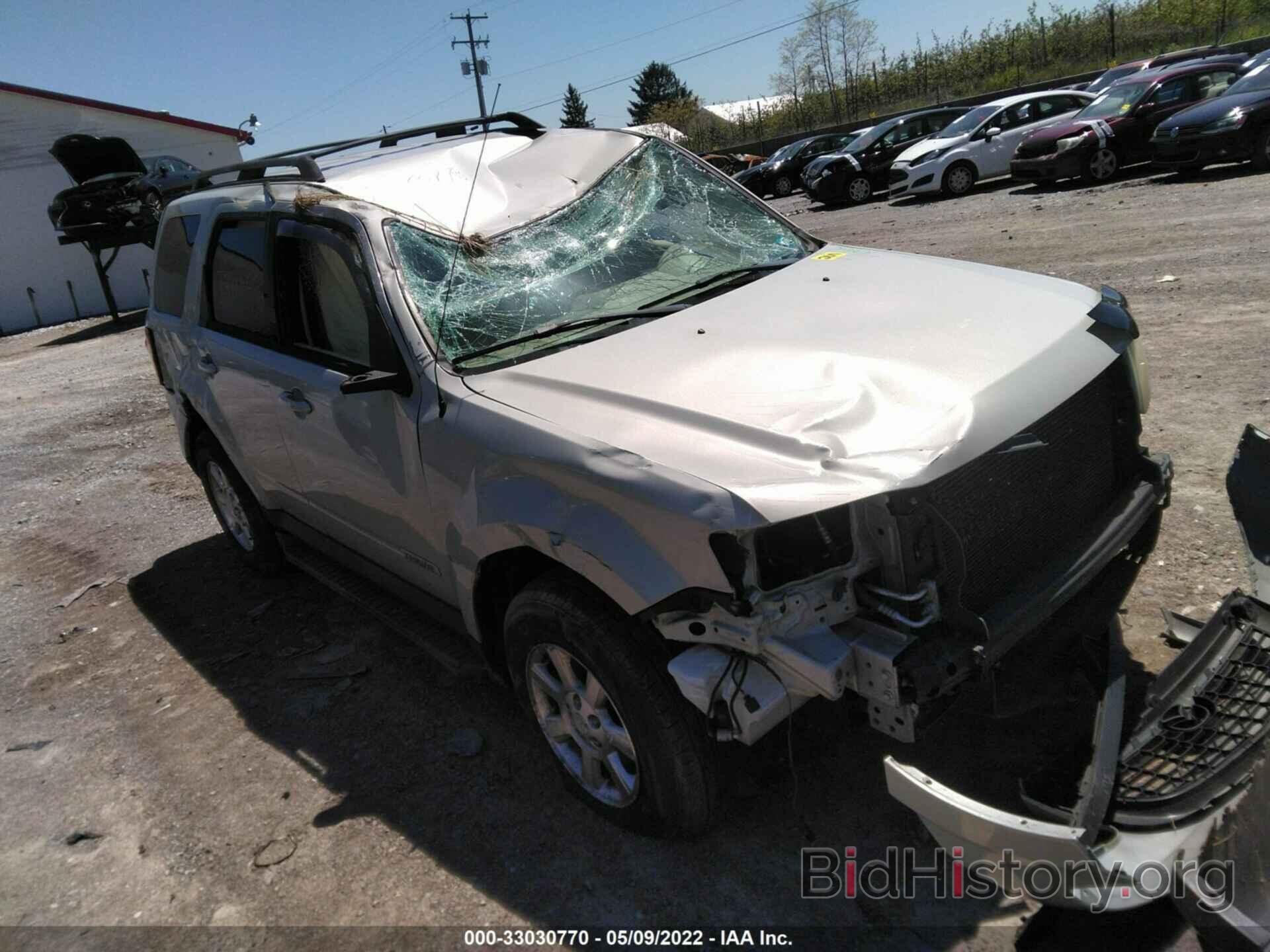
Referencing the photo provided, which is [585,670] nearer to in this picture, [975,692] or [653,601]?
[653,601]

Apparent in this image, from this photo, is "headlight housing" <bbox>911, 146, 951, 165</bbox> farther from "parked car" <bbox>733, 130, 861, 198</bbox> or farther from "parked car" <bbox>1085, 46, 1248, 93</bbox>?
"parked car" <bbox>733, 130, 861, 198</bbox>

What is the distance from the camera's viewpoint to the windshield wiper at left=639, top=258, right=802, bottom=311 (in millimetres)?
3420

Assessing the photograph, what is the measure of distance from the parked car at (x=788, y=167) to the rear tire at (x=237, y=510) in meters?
21.8

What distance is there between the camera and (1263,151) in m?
12.5

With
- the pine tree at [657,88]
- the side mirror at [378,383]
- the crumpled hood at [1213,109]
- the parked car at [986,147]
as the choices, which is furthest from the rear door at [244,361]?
the pine tree at [657,88]

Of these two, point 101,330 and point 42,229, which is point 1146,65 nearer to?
point 101,330

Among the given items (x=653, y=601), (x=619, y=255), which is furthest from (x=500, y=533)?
(x=619, y=255)

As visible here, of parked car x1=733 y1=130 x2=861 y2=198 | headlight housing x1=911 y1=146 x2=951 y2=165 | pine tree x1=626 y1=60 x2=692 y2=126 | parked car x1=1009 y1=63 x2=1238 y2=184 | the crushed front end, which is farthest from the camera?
pine tree x1=626 y1=60 x2=692 y2=126

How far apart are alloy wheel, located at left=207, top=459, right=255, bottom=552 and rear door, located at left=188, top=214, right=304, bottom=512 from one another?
1.31ft

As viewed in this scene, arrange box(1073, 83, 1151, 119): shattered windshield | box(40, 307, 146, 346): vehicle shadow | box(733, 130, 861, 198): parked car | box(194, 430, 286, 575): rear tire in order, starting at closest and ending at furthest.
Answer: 1. box(194, 430, 286, 575): rear tire
2. box(1073, 83, 1151, 119): shattered windshield
3. box(40, 307, 146, 346): vehicle shadow
4. box(733, 130, 861, 198): parked car

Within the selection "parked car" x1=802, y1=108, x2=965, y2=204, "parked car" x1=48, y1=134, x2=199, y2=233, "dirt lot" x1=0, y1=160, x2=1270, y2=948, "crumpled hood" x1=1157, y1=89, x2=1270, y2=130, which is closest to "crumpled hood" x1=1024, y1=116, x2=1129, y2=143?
"crumpled hood" x1=1157, y1=89, x2=1270, y2=130

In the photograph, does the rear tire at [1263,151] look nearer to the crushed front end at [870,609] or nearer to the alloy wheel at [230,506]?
the crushed front end at [870,609]

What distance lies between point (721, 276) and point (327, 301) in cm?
155

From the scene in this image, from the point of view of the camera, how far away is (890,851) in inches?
106
